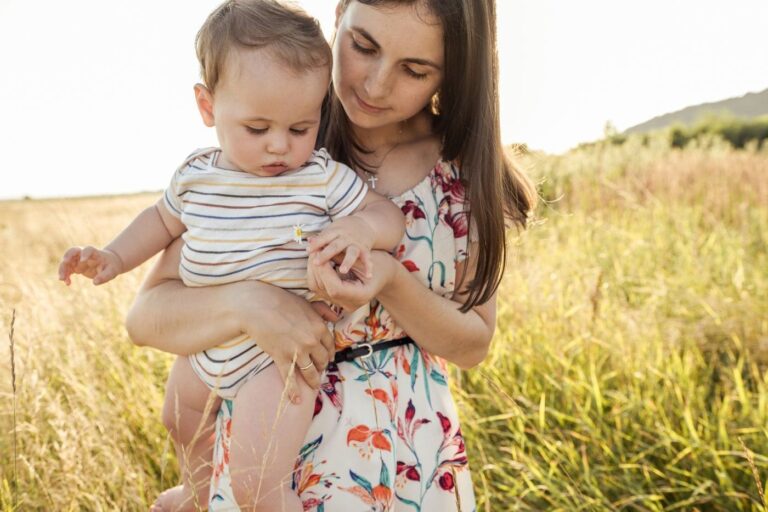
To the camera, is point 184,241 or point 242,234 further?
point 184,241

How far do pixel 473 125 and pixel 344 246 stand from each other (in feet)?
1.96

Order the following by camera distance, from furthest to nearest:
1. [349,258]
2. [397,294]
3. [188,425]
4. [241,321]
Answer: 1. [188,425]
2. [397,294]
3. [241,321]
4. [349,258]

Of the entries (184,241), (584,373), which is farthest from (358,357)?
(584,373)

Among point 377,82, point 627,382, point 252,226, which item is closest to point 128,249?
point 252,226

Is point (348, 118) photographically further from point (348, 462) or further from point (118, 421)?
point (118, 421)

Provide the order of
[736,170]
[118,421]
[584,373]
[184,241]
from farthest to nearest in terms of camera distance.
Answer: [736,170]
[584,373]
[118,421]
[184,241]

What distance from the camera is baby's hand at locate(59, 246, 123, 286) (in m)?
1.73

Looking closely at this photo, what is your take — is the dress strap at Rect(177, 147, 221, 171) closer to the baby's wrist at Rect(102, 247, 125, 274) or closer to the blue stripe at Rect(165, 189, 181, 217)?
the blue stripe at Rect(165, 189, 181, 217)

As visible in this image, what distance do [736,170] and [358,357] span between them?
7.09 metres

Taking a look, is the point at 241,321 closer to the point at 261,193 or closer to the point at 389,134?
the point at 261,193

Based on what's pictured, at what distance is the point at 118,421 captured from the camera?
278 centimetres

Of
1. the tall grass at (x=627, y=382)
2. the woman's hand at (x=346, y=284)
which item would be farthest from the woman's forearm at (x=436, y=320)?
the tall grass at (x=627, y=382)

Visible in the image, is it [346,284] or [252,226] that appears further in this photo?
[252,226]

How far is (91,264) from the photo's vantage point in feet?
5.81
